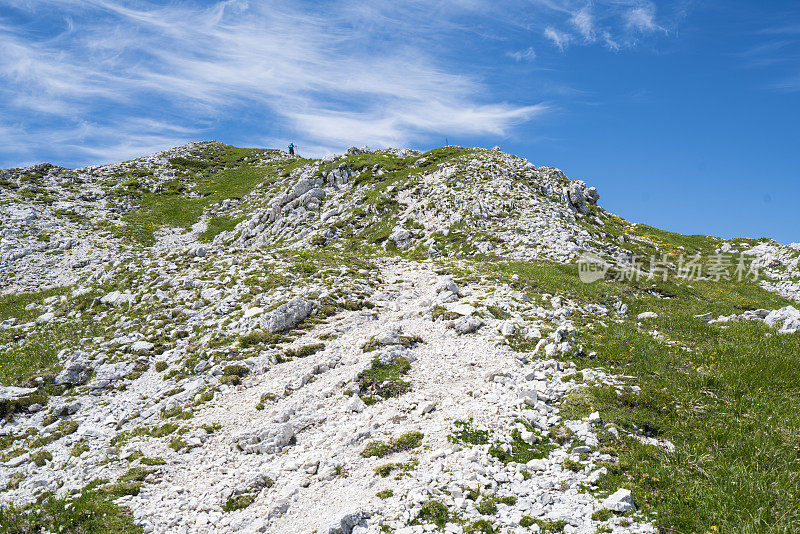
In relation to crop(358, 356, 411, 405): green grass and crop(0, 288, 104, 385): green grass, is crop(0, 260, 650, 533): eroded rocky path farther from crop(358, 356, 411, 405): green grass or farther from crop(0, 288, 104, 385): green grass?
crop(0, 288, 104, 385): green grass

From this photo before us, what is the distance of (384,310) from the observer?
25109mm

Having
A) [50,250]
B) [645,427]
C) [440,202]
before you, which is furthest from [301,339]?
[50,250]

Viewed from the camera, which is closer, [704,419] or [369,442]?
[704,419]

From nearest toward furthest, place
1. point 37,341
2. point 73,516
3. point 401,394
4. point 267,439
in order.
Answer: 1. point 73,516
2. point 267,439
3. point 401,394
4. point 37,341

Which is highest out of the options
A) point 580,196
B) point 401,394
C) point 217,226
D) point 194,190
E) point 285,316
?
point 580,196

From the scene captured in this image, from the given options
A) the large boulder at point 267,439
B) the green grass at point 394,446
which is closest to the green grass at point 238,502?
the large boulder at point 267,439

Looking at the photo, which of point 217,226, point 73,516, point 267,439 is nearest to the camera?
point 73,516

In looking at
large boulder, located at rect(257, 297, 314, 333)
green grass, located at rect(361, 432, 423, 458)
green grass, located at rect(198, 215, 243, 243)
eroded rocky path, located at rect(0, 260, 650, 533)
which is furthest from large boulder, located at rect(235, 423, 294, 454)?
green grass, located at rect(198, 215, 243, 243)

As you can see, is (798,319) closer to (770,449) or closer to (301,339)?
(770,449)

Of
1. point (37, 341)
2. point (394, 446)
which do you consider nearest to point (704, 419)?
point (394, 446)

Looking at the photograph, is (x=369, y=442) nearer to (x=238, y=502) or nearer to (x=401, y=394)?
(x=401, y=394)

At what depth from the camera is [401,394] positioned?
1528 centimetres

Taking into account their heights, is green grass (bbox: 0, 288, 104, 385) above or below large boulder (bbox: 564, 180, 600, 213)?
below

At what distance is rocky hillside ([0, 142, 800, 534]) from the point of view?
9695mm
